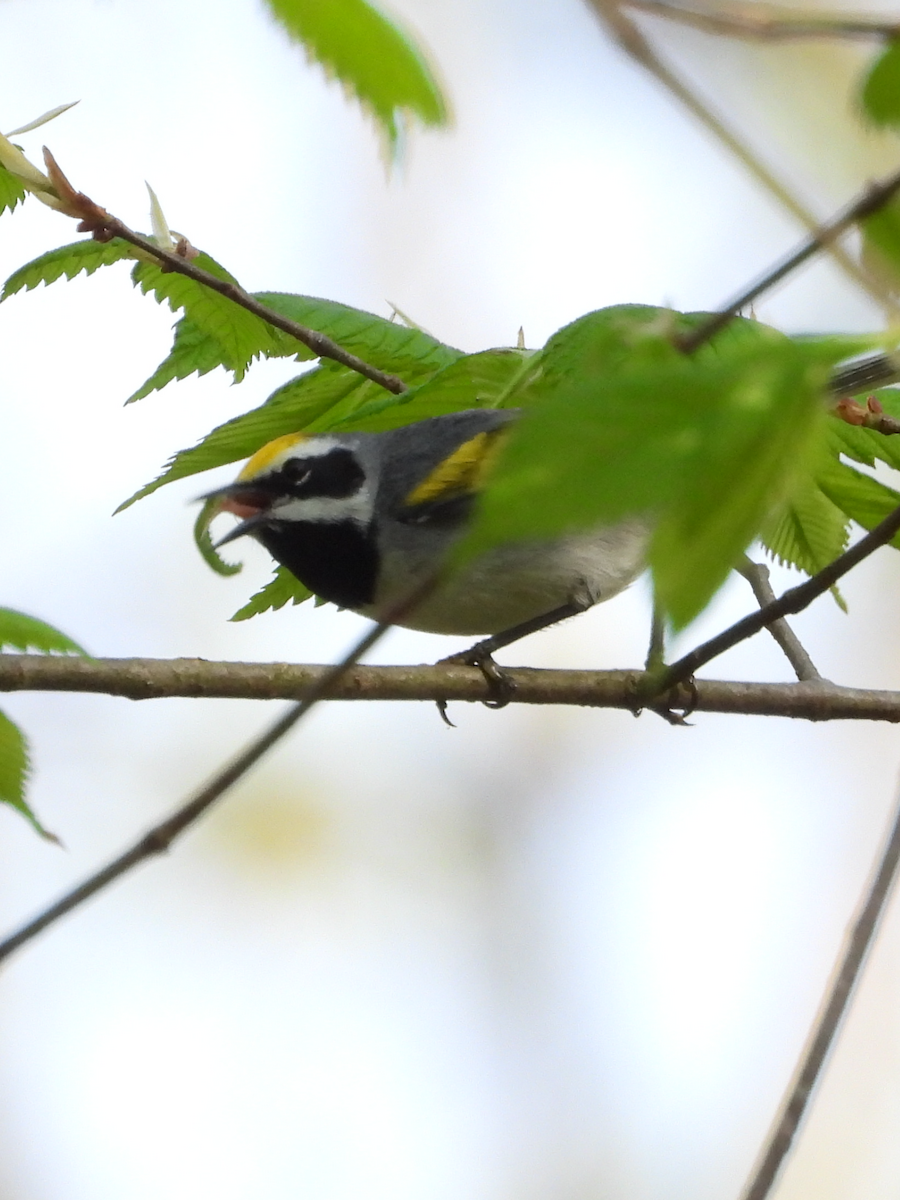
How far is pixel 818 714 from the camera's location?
252 cm

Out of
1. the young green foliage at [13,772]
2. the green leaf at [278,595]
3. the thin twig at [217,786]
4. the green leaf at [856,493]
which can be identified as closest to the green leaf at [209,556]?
the green leaf at [278,595]

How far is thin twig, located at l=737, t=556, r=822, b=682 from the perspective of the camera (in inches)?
107

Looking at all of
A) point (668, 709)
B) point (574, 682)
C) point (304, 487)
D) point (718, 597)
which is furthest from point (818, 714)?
point (718, 597)

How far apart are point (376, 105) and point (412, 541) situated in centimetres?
224

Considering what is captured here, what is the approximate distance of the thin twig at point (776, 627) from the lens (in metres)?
2.73

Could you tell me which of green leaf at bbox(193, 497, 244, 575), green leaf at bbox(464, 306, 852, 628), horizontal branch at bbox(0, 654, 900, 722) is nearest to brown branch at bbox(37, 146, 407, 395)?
green leaf at bbox(193, 497, 244, 575)

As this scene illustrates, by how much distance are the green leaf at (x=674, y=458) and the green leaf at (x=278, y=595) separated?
186cm

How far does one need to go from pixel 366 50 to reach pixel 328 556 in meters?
2.32

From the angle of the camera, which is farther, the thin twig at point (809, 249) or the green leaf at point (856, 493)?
the green leaf at point (856, 493)

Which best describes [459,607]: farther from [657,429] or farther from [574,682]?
[657,429]

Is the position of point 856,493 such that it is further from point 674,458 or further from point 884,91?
point 674,458

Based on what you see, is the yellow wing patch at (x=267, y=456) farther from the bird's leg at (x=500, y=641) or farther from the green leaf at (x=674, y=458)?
the green leaf at (x=674, y=458)

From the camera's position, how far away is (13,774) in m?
1.84

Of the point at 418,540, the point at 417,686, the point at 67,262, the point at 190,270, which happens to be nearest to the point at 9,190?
the point at 67,262
